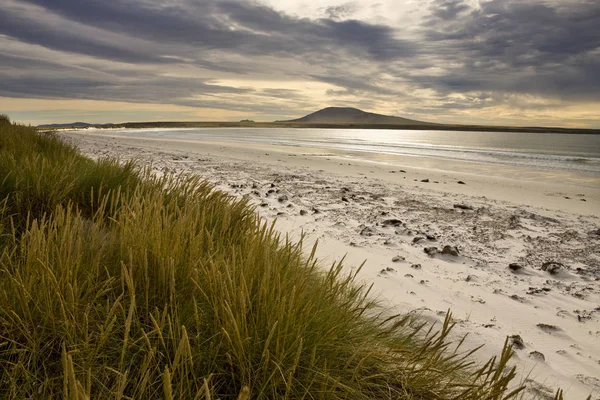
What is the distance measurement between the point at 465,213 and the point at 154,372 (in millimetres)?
7121

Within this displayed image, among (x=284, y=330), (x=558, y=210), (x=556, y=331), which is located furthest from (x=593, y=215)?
(x=284, y=330)

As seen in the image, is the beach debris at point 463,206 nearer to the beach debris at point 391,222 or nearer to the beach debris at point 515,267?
the beach debris at point 391,222

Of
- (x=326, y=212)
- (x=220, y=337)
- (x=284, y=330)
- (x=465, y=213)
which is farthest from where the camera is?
(x=465, y=213)

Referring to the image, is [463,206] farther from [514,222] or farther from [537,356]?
[537,356]

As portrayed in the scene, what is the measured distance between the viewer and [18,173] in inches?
157

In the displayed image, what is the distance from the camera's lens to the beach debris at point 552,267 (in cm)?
445

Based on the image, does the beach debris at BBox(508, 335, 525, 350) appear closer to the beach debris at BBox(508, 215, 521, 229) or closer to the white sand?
the white sand

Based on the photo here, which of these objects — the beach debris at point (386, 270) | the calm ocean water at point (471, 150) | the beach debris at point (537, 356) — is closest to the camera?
the beach debris at point (537, 356)

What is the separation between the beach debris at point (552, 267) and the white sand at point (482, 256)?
6 cm

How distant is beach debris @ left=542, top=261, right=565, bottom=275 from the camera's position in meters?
4.45

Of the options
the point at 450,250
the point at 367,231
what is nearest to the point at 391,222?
the point at 367,231

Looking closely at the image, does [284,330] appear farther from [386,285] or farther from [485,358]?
[386,285]

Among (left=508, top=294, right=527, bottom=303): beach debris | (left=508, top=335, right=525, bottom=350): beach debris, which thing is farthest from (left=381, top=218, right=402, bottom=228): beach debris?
(left=508, top=335, right=525, bottom=350): beach debris

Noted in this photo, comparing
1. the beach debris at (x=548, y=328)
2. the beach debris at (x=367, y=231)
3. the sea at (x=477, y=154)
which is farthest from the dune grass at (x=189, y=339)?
the sea at (x=477, y=154)
